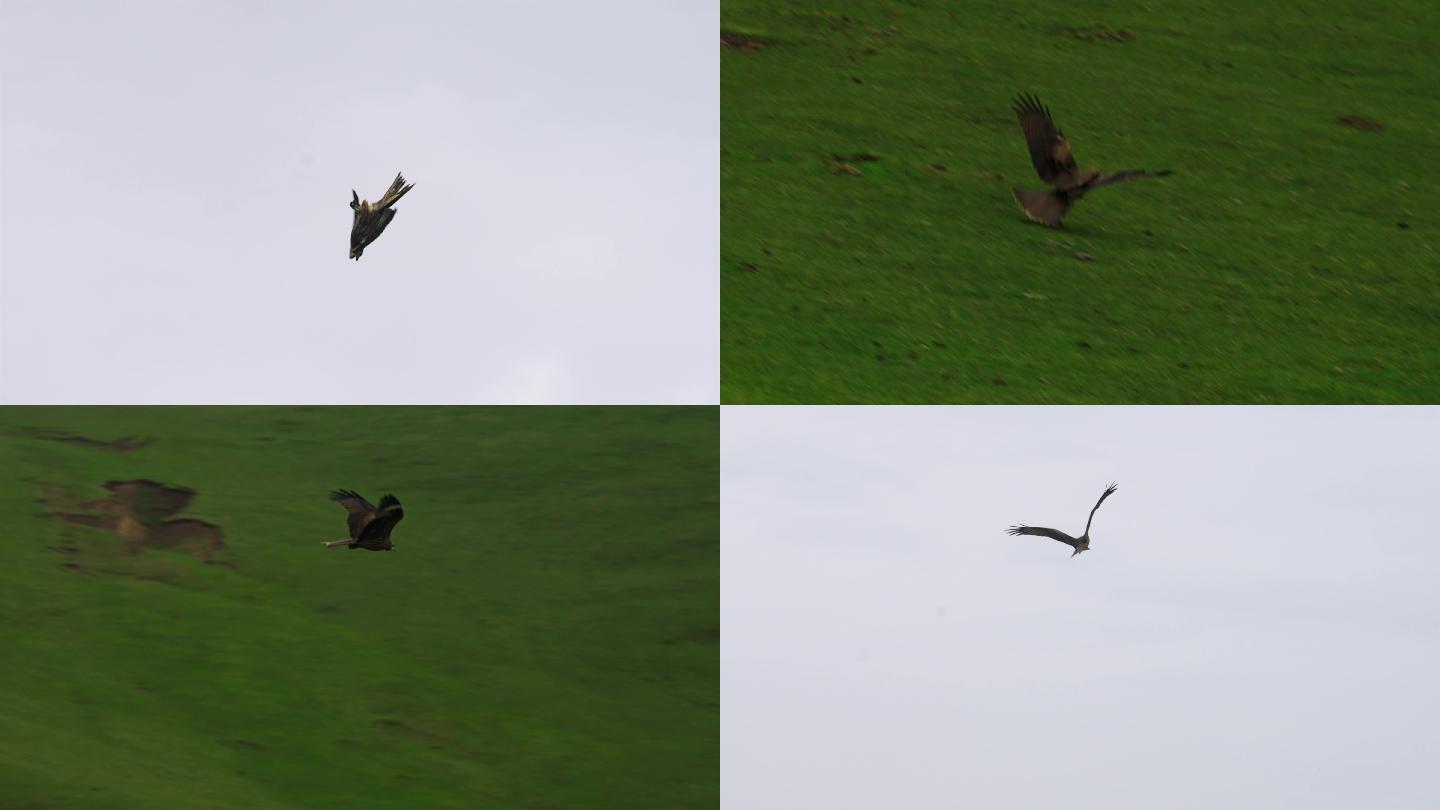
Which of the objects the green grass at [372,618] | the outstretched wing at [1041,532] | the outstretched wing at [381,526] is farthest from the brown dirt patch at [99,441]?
the outstretched wing at [1041,532]

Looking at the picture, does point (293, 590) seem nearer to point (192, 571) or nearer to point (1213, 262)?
point (192, 571)

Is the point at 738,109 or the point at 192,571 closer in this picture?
the point at 192,571

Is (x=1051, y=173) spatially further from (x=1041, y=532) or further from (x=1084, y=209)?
(x=1041, y=532)

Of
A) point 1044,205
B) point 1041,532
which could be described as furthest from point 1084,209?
point 1041,532

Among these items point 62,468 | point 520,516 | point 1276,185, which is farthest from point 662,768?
point 1276,185

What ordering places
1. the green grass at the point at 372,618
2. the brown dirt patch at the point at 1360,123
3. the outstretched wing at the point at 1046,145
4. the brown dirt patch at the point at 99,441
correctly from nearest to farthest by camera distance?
the green grass at the point at 372,618, the outstretched wing at the point at 1046,145, the brown dirt patch at the point at 99,441, the brown dirt patch at the point at 1360,123

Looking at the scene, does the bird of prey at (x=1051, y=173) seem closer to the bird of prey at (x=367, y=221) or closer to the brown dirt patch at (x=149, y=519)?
the bird of prey at (x=367, y=221)
